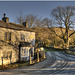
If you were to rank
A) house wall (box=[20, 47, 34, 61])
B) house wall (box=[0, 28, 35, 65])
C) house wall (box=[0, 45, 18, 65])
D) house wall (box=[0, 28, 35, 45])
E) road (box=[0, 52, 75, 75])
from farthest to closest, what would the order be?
house wall (box=[20, 47, 34, 61])
house wall (box=[0, 28, 35, 45])
house wall (box=[0, 28, 35, 65])
house wall (box=[0, 45, 18, 65])
road (box=[0, 52, 75, 75])

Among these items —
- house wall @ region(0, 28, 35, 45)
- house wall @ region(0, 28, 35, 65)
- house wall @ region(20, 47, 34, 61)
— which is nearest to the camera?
house wall @ region(0, 28, 35, 65)

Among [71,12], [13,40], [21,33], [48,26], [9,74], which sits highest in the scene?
[71,12]

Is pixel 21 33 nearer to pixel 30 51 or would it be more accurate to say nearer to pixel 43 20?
pixel 30 51

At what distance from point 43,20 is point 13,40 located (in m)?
23.1

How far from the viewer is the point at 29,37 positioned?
75.3ft

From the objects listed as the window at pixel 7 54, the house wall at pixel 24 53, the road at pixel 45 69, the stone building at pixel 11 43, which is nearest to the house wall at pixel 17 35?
the stone building at pixel 11 43

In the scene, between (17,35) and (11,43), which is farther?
(17,35)

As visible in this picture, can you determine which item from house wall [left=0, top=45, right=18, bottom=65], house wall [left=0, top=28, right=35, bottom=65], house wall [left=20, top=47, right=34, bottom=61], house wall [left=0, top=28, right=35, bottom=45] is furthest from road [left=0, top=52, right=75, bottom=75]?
house wall [left=0, top=28, right=35, bottom=45]

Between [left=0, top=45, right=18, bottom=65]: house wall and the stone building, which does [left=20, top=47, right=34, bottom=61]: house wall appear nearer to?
the stone building

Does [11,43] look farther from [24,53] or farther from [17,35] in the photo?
[24,53]

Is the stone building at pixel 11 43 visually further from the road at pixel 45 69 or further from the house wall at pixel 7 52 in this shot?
the road at pixel 45 69

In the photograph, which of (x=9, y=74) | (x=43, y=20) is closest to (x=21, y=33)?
(x=9, y=74)

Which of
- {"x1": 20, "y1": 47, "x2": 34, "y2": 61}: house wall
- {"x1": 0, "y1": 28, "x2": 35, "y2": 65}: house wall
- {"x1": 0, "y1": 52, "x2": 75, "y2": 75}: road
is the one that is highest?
{"x1": 0, "y1": 28, "x2": 35, "y2": 65}: house wall

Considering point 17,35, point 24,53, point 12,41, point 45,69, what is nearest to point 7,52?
point 12,41
